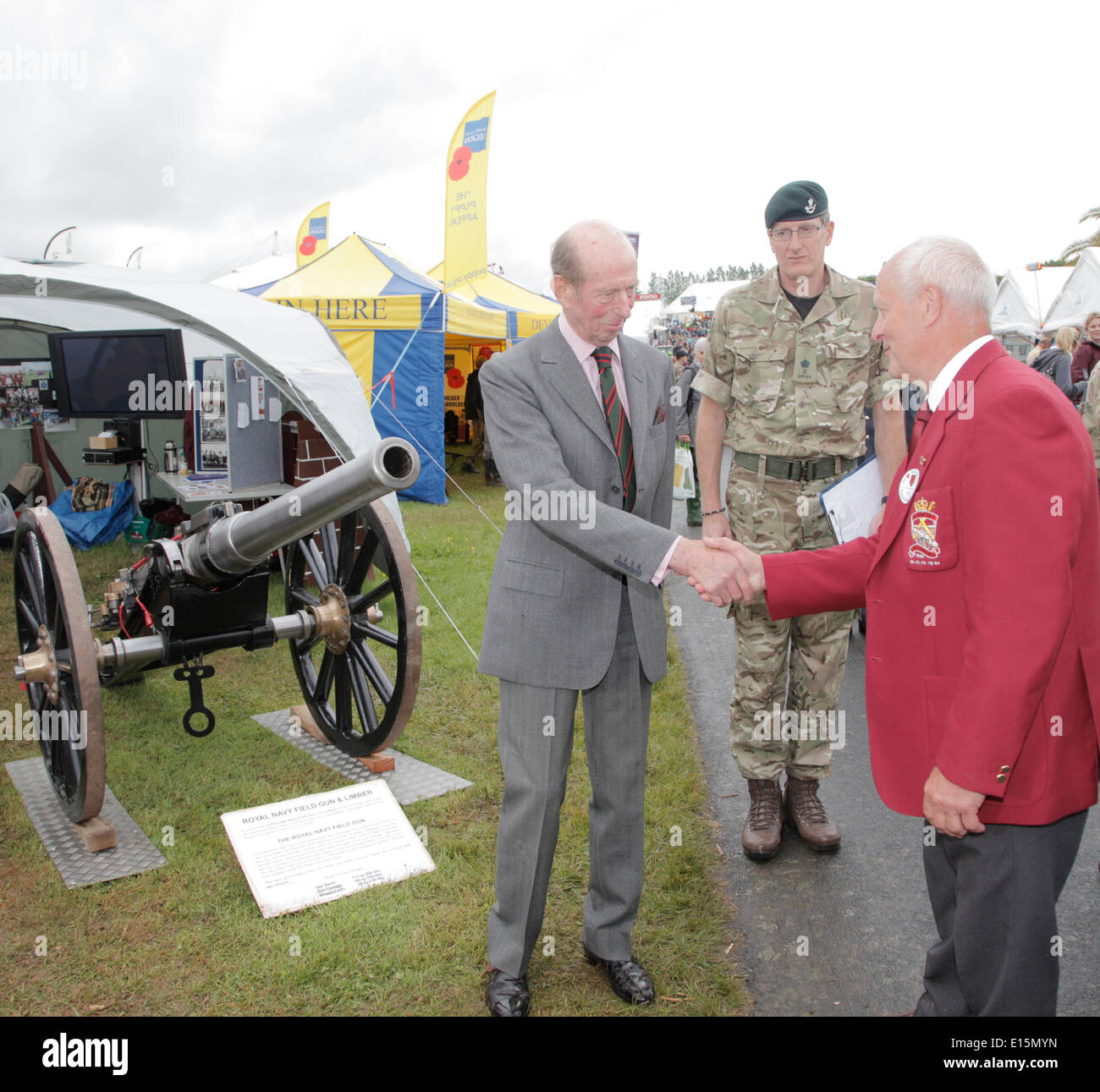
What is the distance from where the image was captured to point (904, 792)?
78.7 inches

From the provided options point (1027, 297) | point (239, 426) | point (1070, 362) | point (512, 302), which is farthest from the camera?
point (1027, 297)

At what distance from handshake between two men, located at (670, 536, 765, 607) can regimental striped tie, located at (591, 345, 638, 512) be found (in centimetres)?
23

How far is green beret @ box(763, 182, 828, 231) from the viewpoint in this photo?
10.5 feet

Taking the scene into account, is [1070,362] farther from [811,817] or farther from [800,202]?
[811,817]

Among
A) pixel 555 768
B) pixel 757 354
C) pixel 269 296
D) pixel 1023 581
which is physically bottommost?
pixel 555 768

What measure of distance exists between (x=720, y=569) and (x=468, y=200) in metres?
10.3

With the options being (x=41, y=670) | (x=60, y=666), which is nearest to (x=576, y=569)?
(x=60, y=666)

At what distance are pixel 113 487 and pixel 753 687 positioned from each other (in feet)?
26.0

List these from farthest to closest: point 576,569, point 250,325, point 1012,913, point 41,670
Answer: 1. point 250,325
2. point 41,670
3. point 576,569
4. point 1012,913

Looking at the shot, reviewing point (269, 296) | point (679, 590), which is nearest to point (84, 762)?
point (679, 590)

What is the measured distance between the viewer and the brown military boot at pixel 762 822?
3459mm

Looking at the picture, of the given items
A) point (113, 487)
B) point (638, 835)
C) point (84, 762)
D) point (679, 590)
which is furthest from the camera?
point (113, 487)

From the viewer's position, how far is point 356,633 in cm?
427
